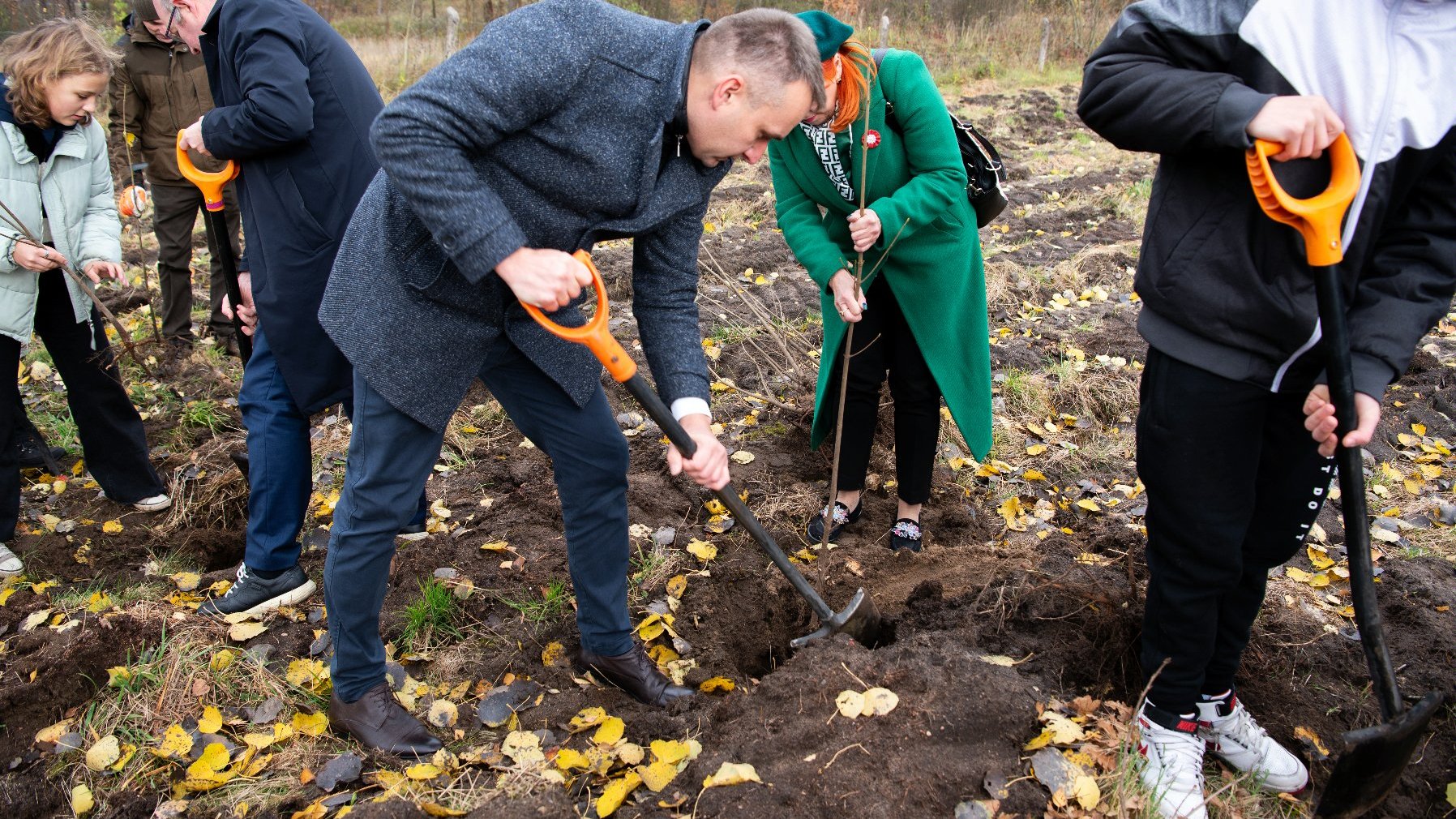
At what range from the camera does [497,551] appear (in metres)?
3.36

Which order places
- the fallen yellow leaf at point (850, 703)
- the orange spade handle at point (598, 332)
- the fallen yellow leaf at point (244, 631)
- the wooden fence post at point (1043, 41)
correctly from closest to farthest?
the orange spade handle at point (598, 332)
the fallen yellow leaf at point (850, 703)
the fallen yellow leaf at point (244, 631)
the wooden fence post at point (1043, 41)

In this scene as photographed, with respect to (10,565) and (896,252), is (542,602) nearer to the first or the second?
(896,252)

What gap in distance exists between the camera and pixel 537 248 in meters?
1.99

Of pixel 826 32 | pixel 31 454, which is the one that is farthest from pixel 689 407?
pixel 31 454

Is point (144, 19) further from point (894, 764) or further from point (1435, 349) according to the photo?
point (1435, 349)

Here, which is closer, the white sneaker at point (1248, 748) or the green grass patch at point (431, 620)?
the white sneaker at point (1248, 748)

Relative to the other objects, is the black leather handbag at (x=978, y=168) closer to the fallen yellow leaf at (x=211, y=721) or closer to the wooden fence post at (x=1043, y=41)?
the fallen yellow leaf at (x=211, y=721)

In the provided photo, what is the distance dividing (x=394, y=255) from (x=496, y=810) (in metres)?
1.25

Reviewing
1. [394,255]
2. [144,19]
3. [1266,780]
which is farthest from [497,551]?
[144,19]

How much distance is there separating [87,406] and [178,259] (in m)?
2.14

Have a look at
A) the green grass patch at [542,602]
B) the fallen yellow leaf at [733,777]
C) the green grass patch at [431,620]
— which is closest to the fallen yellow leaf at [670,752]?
the fallen yellow leaf at [733,777]

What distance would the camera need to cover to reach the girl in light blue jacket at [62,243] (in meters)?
3.13

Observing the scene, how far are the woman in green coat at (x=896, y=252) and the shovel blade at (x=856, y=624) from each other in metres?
0.45

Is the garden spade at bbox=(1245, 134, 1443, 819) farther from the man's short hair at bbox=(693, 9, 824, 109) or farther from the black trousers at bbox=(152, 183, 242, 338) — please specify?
the black trousers at bbox=(152, 183, 242, 338)
